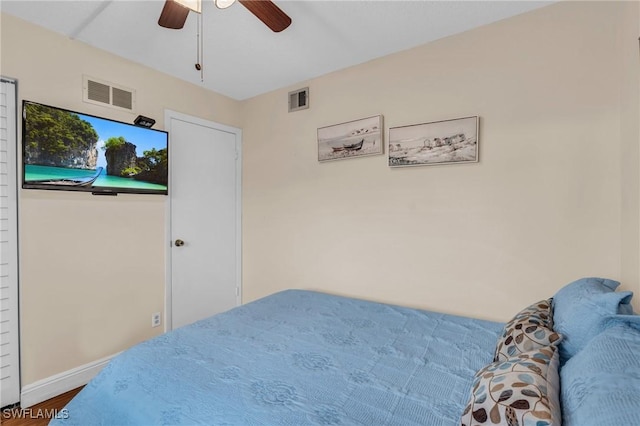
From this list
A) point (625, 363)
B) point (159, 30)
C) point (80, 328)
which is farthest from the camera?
point (80, 328)

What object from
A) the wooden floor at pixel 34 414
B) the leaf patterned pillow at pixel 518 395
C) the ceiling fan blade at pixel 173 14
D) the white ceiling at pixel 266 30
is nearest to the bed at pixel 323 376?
the leaf patterned pillow at pixel 518 395

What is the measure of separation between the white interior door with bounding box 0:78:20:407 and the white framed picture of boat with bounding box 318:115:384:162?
2128 millimetres

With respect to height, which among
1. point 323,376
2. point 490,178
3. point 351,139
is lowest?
point 323,376

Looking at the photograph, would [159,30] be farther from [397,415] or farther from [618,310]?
[618,310]

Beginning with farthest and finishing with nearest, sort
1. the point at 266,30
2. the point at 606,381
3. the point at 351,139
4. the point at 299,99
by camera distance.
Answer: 1. the point at 299,99
2. the point at 351,139
3. the point at 266,30
4. the point at 606,381

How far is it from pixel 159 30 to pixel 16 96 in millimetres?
996

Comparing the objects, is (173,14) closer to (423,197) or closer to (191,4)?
(191,4)

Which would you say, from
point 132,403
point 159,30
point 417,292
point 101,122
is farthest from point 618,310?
point 101,122

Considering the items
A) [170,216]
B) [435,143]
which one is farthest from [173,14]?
[435,143]

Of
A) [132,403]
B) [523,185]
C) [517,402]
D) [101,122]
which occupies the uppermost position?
[101,122]

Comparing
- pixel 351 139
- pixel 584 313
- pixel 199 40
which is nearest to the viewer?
pixel 584 313

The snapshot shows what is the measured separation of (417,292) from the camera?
2254mm

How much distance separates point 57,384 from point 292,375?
2.02m

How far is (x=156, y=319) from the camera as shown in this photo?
8.72 ft
